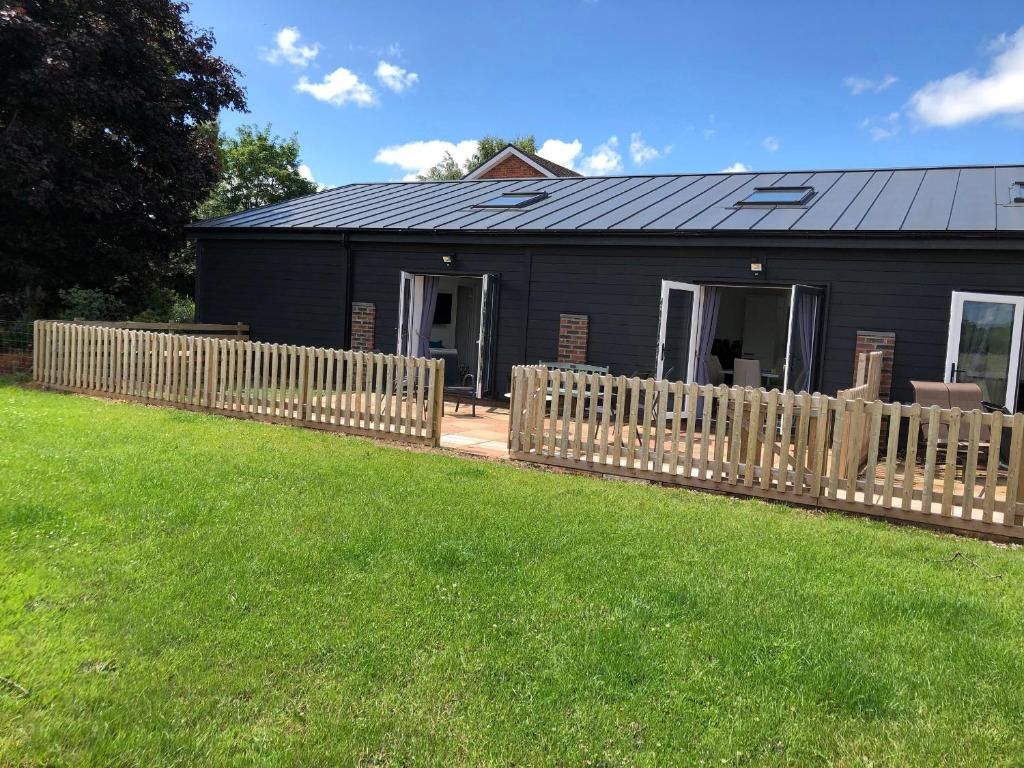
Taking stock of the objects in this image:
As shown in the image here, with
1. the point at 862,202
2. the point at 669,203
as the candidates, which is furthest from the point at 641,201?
the point at 862,202

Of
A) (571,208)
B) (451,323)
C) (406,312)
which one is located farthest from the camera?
(451,323)

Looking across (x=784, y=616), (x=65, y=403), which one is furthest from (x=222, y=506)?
(x=65, y=403)

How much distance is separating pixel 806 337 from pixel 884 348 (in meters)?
0.95

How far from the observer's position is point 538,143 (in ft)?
164

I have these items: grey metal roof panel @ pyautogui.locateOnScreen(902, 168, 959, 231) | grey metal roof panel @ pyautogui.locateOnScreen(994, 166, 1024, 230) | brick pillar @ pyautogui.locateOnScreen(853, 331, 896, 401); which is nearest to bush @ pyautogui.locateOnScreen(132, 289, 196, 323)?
brick pillar @ pyautogui.locateOnScreen(853, 331, 896, 401)

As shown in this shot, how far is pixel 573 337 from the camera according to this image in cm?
1184

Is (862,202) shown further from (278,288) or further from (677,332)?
(278,288)

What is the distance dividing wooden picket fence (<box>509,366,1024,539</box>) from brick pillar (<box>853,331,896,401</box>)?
2367mm

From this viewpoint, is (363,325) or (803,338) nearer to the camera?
(803,338)

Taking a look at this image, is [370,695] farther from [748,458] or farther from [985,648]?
[748,458]

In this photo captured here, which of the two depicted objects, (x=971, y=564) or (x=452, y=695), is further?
(x=971, y=564)

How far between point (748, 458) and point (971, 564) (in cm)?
190

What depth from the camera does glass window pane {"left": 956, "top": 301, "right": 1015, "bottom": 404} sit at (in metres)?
8.95

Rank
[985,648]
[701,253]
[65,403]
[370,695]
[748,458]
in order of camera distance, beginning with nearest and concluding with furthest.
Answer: [370,695] < [985,648] < [748,458] < [65,403] < [701,253]
